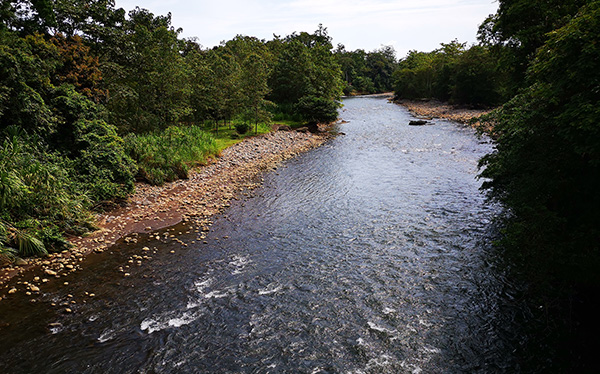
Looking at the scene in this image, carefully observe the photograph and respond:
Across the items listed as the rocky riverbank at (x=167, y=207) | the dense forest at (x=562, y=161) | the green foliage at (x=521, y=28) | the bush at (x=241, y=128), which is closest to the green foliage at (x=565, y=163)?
the dense forest at (x=562, y=161)

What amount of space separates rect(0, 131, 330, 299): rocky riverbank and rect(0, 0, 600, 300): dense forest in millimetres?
594

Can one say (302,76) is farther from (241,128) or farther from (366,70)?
(366,70)

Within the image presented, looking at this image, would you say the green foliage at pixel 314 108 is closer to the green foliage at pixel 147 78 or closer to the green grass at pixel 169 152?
the green grass at pixel 169 152

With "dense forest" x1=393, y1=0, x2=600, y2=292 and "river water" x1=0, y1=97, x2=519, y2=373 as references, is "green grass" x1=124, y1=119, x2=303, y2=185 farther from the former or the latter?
"dense forest" x1=393, y1=0, x2=600, y2=292

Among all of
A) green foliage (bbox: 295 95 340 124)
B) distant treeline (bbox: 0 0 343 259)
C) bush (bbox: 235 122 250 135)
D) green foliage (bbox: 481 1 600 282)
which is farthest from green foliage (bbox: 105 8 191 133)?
green foliage (bbox: 481 1 600 282)

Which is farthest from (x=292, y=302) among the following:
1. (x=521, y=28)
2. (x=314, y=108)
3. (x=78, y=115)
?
(x=314, y=108)

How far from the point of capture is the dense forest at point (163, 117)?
622cm

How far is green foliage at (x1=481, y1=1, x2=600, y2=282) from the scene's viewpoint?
573 centimetres

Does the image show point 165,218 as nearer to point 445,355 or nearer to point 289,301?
point 289,301

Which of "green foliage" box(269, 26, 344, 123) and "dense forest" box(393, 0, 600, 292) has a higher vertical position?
"green foliage" box(269, 26, 344, 123)

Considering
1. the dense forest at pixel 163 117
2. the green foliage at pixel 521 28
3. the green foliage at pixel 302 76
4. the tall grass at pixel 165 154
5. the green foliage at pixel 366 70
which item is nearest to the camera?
the dense forest at pixel 163 117

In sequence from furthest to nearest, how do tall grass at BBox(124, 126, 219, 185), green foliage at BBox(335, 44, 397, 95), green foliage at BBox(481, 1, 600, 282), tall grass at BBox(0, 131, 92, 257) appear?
1. green foliage at BBox(335, 44, 397, 95)
2. tall grass at BBox(124, 126, 219, 185)
3. tall grass at BBox(0, 131, 92, 257)
4. green foliage at BBox(481, 1, 600, 282)

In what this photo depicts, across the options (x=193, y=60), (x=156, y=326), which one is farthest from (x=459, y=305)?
(x=193, y=60)

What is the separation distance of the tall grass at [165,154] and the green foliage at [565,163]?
1481 centimetres
